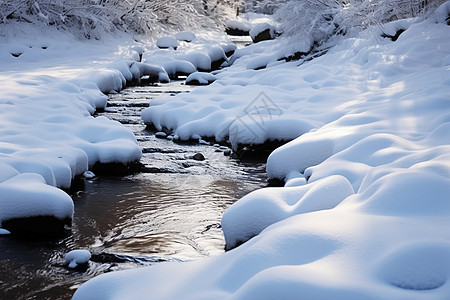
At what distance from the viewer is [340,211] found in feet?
9.59

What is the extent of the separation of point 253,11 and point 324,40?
29.9 metres

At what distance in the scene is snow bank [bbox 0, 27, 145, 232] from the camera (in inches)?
173

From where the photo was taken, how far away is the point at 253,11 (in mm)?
41719

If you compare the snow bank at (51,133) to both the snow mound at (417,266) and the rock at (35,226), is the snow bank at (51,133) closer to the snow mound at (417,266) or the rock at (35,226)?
the rock at (35,226)

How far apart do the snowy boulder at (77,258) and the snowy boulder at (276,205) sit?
108cm

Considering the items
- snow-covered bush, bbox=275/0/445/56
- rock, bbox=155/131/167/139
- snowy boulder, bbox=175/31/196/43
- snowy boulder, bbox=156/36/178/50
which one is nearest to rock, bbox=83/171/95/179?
rock, bbox=155/131/167/139

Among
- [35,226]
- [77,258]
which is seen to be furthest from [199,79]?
[77,258]

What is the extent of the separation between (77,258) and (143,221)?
0.99 metres

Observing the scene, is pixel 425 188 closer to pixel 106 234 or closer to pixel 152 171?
pixel 106 234

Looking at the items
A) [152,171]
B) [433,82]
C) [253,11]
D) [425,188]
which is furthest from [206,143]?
[253,11]

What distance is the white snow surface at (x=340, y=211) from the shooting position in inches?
84.7

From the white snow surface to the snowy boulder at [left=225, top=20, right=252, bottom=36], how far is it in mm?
20545

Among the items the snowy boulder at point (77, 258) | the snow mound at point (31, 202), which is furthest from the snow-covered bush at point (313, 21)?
the snowy boulder at point (77, 258)

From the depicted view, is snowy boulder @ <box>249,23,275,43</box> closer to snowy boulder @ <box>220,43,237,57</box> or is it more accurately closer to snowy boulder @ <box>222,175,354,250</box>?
snowy boulder @ <box>220,43,237,57</box>
